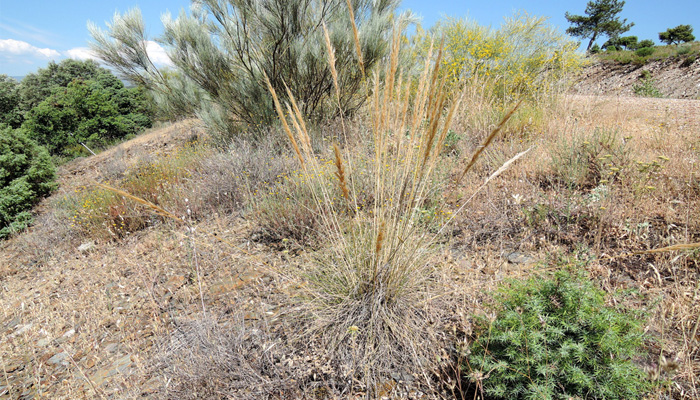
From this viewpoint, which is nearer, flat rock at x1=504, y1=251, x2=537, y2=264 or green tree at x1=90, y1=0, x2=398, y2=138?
flat rock at x1=504, y1=251, x2=537, y2=264

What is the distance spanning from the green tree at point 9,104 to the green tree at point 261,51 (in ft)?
48.7

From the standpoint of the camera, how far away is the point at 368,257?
155 centimetres

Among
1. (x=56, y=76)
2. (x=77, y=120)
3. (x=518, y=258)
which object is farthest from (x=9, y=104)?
(x=518, y=258)

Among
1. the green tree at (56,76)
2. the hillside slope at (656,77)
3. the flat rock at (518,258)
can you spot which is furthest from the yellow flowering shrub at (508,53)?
the green tree at (56,76)

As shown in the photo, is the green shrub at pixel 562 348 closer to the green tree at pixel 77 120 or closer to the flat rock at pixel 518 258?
the flat rock at pixel 518 258

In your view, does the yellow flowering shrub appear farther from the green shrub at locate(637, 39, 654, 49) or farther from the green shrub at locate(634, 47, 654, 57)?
the green shrub at locate(637, 39, 654, 49)

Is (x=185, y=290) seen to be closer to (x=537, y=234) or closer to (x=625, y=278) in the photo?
(x=537, y=234)

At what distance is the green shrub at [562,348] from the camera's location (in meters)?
0.99

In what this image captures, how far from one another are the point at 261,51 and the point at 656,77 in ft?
60.3

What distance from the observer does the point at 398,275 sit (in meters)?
1.53

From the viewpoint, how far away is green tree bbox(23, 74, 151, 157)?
39.5ft

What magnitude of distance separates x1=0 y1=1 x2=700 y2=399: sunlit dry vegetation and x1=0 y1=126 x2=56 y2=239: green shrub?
1821mm

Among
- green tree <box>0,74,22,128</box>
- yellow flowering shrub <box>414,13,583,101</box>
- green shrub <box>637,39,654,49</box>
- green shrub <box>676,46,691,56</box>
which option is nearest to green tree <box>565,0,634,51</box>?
green shrub <box>637,39,654,49</box>

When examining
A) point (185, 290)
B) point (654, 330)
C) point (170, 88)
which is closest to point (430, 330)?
point (654, 330)
